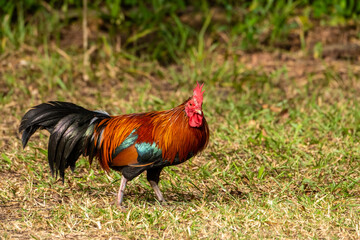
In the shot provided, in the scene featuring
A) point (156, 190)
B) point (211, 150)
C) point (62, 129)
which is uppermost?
point (62, 129)

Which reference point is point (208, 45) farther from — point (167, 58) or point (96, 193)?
point (96, 193)

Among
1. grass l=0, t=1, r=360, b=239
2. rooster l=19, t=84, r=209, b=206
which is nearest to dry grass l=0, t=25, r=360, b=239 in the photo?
grass l=0, t=1, r=360, b=239

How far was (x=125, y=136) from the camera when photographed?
3.96 m

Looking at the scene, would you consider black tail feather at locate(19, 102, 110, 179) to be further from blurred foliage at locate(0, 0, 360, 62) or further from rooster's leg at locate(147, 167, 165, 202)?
blurred foliage at locate(0, 0, 360, 62)

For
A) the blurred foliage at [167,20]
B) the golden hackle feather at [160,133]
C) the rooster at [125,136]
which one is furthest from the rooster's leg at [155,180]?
the blurred foliage at [167,20]

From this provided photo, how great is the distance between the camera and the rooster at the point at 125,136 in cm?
385

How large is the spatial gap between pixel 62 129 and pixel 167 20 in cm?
506

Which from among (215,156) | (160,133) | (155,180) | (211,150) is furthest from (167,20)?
(160,133)

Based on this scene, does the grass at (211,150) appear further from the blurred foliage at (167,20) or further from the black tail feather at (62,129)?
the black tail feather at (62,129)

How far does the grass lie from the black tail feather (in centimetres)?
38

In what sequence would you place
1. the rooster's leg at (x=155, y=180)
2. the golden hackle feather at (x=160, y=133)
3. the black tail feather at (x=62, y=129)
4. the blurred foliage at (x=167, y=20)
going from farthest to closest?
the blurred foliage at (x=167, y=20) < the rooster's leg at (x=155, y=180) < the black tail feather at (x=62, y=129) < the golden hackle feather at (x=160, y=133)

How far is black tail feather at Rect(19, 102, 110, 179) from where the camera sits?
3980 millimetres

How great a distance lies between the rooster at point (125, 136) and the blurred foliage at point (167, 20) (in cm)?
385

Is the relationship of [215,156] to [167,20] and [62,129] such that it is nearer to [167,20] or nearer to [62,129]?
[62,129]
